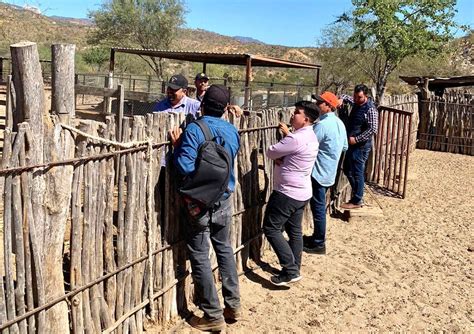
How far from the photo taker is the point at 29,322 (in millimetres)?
2912

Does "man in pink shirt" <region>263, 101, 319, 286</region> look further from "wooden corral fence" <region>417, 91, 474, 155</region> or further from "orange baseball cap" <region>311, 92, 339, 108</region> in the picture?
"wooden corral fence" <region>417, 91, 474, 155</region>

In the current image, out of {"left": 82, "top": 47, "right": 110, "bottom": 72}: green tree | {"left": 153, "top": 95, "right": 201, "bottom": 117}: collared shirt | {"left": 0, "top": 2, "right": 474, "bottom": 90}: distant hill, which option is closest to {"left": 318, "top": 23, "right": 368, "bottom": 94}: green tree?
{"left": 0, "top": 2, "right": 474, "bottom": 90}: distant hill

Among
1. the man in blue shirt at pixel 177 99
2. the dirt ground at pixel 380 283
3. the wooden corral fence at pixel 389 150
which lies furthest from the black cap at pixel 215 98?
the wooden corral fence at pixel 389 150

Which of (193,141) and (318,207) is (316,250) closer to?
(318,207)

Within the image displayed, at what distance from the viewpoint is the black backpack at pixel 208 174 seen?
11.9ft

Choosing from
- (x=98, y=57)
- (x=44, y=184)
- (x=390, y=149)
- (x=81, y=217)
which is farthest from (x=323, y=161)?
(x=98, y=57)

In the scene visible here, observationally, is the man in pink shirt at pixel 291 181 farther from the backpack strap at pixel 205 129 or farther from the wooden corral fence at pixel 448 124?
the wooden corral fence at pixel 448 124

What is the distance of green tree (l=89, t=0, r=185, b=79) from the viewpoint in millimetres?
31188

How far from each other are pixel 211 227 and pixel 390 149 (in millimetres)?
5810

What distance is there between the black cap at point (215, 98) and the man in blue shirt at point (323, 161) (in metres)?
2.10

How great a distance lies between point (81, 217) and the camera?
125 inches

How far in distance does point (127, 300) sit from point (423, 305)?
2704 millimetres

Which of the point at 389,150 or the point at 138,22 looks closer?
the point at 389,150

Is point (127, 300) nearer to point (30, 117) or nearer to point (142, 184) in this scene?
point (142, 184)
